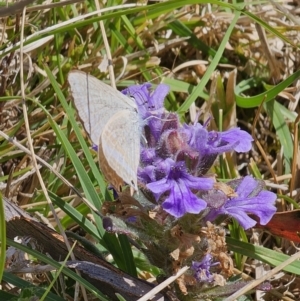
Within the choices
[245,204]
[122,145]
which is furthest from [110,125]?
[245,204]

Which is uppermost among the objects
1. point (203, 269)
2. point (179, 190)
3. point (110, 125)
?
point (110, 125)

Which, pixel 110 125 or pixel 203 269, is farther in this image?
pixel 203 269

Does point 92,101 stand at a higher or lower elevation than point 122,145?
higher

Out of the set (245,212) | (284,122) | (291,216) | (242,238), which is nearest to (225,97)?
(284,122)

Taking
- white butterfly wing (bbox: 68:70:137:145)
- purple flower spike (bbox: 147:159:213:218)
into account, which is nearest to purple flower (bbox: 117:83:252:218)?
purple flower spike (bbox: 147:159:213:218)

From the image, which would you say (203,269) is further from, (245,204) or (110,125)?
(110,125)

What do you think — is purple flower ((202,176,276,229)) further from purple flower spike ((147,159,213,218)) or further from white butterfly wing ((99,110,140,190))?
white butterfly wing ((99,110,140,190))

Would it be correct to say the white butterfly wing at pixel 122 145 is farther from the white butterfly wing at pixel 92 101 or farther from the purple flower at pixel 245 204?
the purple flower at pixel 245 204
